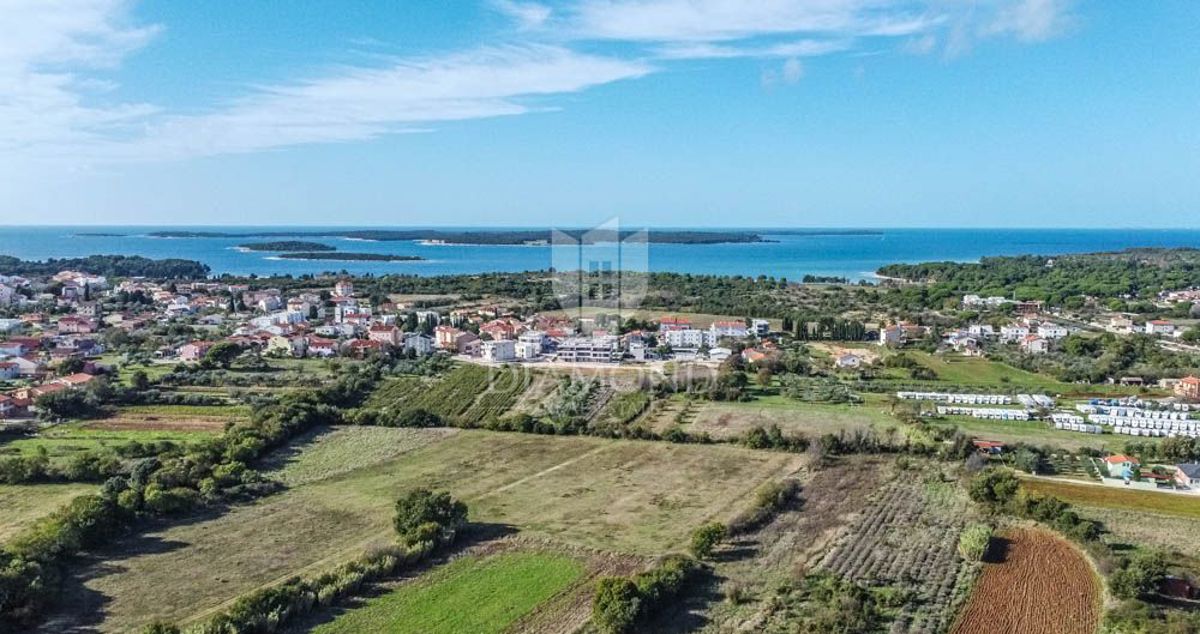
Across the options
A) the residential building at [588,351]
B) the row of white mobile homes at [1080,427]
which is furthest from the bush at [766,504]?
the residential building at [588,351]

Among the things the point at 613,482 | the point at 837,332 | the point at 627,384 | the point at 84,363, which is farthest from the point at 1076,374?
the point at 84,363

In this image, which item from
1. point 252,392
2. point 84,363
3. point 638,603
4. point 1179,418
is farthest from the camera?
point 84,363

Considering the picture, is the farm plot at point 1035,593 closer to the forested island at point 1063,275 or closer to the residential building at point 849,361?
the residential building at point 849,361

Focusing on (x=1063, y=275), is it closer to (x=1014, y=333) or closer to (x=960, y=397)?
(x=1014, y=333)

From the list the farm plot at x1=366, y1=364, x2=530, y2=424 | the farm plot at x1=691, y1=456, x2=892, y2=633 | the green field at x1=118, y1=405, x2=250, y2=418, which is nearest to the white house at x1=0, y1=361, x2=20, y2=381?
the green field at x1=118, y1=405, x2=250, y2=418

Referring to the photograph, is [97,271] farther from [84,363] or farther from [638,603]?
[638,603]

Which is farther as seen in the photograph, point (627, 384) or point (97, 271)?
point (97, 271)
